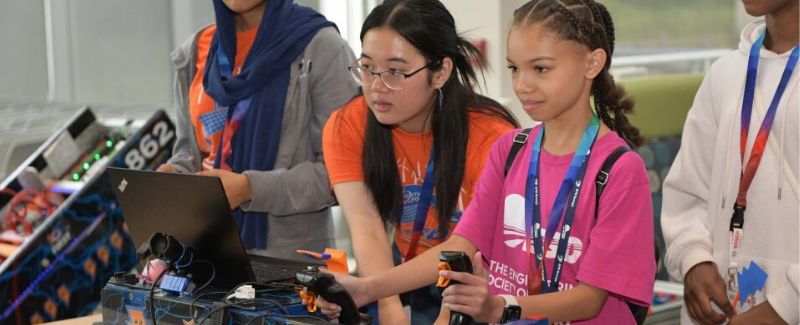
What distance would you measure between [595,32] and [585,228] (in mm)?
342

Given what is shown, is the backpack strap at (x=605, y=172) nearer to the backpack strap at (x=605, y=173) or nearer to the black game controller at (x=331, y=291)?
the backpack strap at (x=605, y=173)

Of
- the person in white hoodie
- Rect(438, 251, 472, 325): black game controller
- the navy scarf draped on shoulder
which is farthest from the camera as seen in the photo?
the navy scarf draped on shoulder

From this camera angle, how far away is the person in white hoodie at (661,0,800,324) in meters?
1.96

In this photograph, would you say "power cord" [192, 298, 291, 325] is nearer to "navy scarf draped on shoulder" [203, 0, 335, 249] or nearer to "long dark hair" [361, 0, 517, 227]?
"long dark hair" [361, 0, 517, 227]

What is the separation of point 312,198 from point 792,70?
44.3 inches

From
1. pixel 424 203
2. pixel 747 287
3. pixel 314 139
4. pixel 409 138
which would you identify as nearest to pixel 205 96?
pixel 314 139

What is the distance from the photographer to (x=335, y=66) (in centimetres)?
260

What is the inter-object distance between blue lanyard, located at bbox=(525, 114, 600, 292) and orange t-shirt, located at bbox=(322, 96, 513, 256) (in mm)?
343

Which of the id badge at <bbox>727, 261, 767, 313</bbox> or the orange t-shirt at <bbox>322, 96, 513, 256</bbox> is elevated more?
the orange t-shirt at <bbox>322, 96, 513, 256</bbox>

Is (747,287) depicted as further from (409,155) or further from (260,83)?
(260,83)

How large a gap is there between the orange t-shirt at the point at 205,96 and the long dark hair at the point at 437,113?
0.54 metres

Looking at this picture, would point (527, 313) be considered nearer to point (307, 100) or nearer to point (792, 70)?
point (792, 70)

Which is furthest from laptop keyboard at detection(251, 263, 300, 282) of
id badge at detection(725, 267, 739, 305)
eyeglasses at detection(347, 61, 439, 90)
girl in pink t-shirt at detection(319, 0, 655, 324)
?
id badge at detection(725, 267, 739, 305)

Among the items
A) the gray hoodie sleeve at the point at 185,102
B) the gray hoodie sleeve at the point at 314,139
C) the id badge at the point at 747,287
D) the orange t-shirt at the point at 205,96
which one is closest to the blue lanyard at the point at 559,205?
the id badge at the point at 747,287
